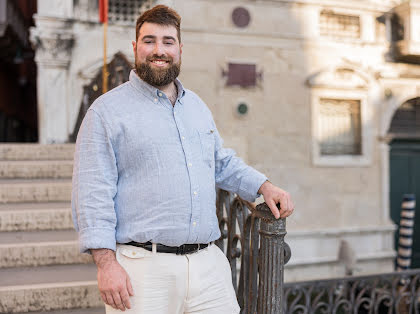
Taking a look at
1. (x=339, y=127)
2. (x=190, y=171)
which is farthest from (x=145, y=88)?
(x=339, y=127)

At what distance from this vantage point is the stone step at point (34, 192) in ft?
13.5

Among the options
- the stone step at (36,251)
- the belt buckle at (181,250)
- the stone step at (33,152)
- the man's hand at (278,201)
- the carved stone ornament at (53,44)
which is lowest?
the stone step at (36,251)

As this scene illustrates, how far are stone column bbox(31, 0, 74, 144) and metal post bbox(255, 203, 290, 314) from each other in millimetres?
6333

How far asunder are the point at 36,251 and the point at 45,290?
0.45 meters

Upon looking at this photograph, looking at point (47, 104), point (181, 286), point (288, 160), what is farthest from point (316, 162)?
point (181, 286)

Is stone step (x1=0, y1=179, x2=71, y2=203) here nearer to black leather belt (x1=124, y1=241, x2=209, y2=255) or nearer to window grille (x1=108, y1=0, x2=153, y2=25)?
black leather belt (x1=124, y1=241, x2=209, y2=255)

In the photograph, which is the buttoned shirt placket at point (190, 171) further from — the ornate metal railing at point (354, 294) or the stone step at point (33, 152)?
the ornate metal railing at point (354, 294)

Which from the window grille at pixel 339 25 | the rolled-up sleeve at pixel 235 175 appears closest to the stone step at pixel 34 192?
the rolled-up sleeve at pixel 235 175

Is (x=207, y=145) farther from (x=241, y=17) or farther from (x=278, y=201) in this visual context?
(x=241, y=17)

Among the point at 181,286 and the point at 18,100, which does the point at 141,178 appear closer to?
the point at 181,286

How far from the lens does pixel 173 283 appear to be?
1769mm

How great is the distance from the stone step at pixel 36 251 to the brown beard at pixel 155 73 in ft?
6.80

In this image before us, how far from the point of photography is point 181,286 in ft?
5.85

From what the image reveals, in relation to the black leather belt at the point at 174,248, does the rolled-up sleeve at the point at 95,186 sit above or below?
above
